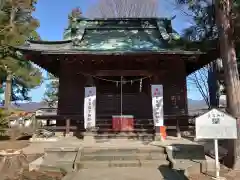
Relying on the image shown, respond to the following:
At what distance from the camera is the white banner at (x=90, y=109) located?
11.0 m

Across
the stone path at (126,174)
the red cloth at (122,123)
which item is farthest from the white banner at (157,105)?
the stone path at (126,174)

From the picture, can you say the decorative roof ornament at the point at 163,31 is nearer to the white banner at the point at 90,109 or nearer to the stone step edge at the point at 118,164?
the white banner at the point at 90,109

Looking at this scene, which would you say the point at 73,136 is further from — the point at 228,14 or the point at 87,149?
the point at 228,14

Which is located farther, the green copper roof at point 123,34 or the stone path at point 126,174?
the green copper roof at point 123,34

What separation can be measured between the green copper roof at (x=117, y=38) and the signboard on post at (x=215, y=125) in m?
4.87

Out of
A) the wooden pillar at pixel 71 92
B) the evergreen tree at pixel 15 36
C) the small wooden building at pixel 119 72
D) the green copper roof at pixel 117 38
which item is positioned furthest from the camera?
the evergreen tree at pixel 15 36

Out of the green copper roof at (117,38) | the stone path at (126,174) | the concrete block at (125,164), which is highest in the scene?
the green copper roof at (117,38)

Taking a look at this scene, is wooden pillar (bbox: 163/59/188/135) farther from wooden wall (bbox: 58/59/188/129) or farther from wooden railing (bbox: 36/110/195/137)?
wooden railing (bbox: 36/110/195/137)

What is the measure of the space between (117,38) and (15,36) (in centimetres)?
915

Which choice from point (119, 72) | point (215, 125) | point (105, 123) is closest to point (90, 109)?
point (105, 123)

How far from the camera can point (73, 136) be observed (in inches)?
468

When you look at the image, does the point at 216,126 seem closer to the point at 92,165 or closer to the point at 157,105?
the point at 92,165

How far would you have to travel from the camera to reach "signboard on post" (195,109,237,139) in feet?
21.5

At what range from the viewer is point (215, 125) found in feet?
21.7
